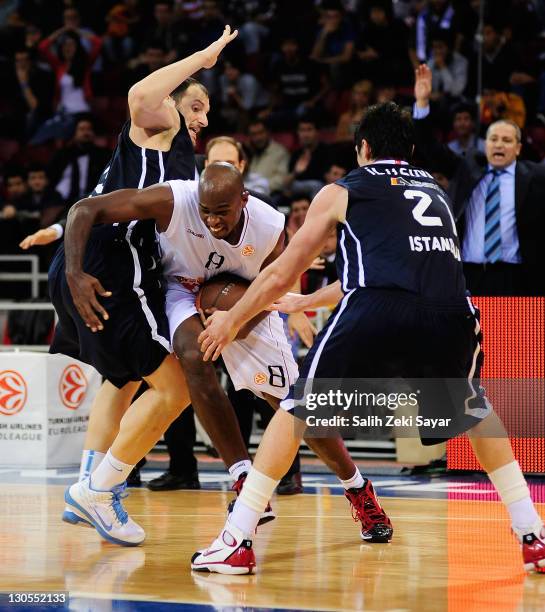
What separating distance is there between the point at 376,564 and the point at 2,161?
1048cm

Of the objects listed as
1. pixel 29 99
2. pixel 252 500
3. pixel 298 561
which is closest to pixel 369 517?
pixel 298 561

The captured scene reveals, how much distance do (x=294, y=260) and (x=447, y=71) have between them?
8.15 m

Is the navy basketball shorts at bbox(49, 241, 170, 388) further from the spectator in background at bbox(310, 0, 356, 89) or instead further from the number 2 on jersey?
the spectator in background at bbox(310, 0, 356, 89)

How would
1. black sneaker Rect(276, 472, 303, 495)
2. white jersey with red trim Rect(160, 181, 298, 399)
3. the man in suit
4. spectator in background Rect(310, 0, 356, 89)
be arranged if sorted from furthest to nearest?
spectator in background Rect(310, 0, 356, 89)
the man in suit
black sneaker Rect(276, 472, 303, 495)
white jersey with red trim Rect(160, 181, 298, 399)

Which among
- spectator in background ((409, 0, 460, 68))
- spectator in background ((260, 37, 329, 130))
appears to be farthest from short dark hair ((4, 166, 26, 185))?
spectator in background ((409, 0, 460, 68))

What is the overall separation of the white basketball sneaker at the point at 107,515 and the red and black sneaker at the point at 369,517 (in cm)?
94

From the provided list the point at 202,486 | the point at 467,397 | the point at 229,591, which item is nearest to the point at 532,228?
the point at 202,486

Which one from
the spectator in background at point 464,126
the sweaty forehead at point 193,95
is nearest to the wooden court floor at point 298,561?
the sweaty forehead at point 193,95

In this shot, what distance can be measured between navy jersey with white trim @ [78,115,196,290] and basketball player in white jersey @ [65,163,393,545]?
101mm

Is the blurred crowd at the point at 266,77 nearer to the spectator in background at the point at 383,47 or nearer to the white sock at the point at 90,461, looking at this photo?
the spectator in background at the point at 383,47

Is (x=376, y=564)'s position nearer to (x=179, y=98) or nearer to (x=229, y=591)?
(x=229, y=591)

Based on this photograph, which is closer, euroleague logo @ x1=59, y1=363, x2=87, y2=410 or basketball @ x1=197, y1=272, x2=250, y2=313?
basketball @ x1=197, y1=272, x2=250, y2=313

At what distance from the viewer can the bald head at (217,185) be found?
15.0ft

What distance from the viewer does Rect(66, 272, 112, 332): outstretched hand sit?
4641 millimetres
